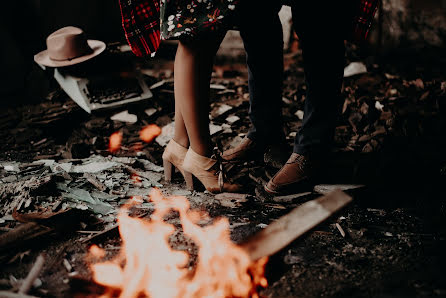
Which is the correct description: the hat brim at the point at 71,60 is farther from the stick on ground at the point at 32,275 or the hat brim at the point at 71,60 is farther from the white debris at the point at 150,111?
the stick on ground at the point at 32,275

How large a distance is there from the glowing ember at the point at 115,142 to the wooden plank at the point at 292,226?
244cm

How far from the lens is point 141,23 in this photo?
2.52 meters

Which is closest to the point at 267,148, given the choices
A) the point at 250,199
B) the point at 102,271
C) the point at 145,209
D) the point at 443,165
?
the point at 250,199

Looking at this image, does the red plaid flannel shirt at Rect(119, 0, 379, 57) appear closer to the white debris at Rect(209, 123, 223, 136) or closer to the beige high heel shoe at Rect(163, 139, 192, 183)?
the beige high heel shoe at Rect(163, 139, 192, 183)

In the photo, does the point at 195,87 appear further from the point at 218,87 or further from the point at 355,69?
the point at 355,69

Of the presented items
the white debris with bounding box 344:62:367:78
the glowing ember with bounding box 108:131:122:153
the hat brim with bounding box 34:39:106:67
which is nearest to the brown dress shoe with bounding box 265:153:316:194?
the glowing ember with bounding box 108:131:122:153

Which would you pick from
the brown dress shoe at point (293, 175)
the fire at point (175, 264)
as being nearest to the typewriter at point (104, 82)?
the fire at point (175, 264)

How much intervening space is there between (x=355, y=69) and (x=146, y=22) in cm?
390

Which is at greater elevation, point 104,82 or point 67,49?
point 67,49

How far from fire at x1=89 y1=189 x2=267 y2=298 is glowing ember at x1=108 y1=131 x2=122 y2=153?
58.1 inches

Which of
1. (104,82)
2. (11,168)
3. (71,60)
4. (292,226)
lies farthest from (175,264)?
(71,60)

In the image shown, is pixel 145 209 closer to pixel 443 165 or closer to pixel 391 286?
pixel 391 286

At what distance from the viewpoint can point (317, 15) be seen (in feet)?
8.05

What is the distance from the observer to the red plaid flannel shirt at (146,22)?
2.47 metres
